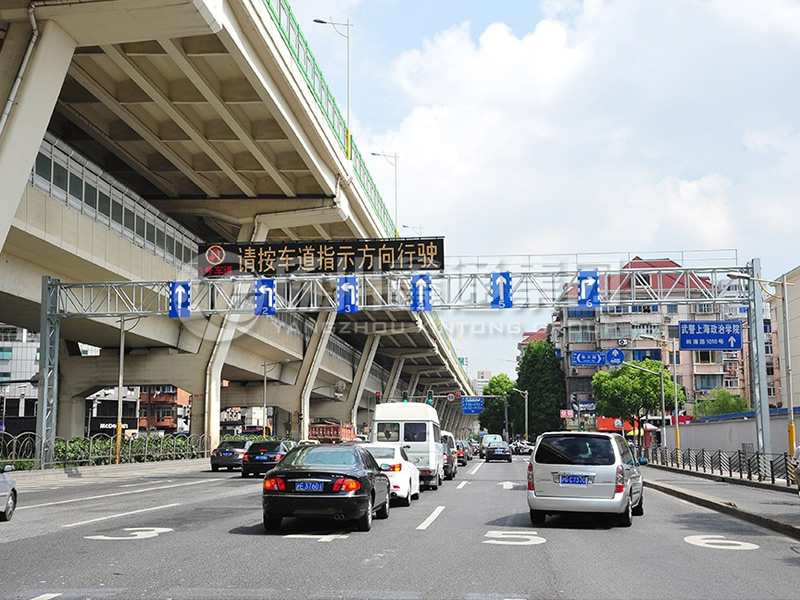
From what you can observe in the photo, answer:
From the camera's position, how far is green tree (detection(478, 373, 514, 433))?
13625 centimetres

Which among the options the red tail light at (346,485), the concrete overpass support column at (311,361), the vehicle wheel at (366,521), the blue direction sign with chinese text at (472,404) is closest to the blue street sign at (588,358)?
the concrete overpass support column at (311,361)

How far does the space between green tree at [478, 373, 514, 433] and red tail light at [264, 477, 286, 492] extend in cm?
12244

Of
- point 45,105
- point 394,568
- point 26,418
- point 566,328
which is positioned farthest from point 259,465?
point 566,328

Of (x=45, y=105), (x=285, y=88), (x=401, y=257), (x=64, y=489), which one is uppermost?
(x=285, y=88)

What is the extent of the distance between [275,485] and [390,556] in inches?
121

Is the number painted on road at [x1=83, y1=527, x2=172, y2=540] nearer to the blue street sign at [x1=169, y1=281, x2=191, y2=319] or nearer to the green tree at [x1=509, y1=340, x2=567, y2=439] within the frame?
the blue street sign at [x1=169, y1=281, x2=191, y2=319]

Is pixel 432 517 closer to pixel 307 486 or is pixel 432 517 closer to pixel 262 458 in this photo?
pixel 307 486

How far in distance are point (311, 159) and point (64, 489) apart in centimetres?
1647

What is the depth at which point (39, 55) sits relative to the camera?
23.0 m

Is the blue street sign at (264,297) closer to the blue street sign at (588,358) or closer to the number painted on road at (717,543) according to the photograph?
the number painted on road at (717,543)

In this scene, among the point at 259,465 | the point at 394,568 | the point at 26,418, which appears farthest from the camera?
the point at 26,418

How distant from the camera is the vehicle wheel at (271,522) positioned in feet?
44.5

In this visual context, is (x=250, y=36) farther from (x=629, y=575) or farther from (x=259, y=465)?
(x=629, y=575)

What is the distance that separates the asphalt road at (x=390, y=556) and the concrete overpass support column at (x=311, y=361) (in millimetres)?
43160
